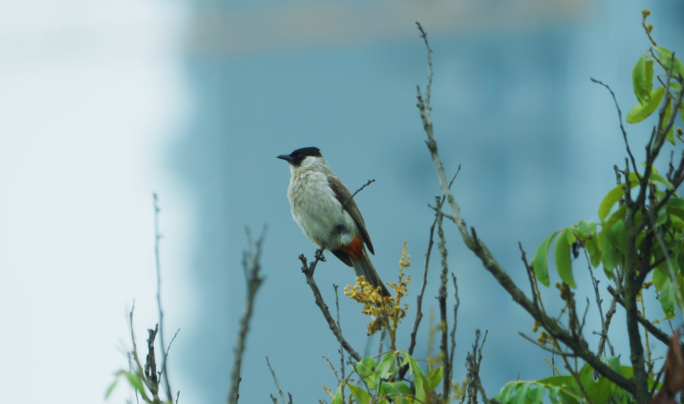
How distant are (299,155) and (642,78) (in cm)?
367

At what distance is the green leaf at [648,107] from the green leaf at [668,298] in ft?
1.41

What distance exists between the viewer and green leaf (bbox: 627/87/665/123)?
1812 millimetres

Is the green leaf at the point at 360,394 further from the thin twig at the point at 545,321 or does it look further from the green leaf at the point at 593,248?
the green leaf at the point at 593,248

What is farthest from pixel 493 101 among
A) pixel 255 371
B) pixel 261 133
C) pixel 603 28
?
pixel 255 371

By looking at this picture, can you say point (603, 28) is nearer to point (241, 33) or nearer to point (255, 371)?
point (241, 33)

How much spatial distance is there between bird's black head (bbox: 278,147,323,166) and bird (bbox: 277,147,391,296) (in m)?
0.25

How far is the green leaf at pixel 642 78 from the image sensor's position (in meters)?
1.78

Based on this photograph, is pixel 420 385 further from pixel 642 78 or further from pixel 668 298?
pixel 642 78

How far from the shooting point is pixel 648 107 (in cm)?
183

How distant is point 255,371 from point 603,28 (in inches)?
469

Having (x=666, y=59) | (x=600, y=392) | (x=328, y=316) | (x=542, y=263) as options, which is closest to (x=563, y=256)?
(x=542, y=263)

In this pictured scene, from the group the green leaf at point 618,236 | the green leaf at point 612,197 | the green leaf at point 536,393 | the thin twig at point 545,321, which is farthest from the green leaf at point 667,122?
the green leaf at point 536,393

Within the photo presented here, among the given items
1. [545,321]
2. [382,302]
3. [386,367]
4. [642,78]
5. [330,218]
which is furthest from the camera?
[330,218]

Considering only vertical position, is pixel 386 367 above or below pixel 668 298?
below
